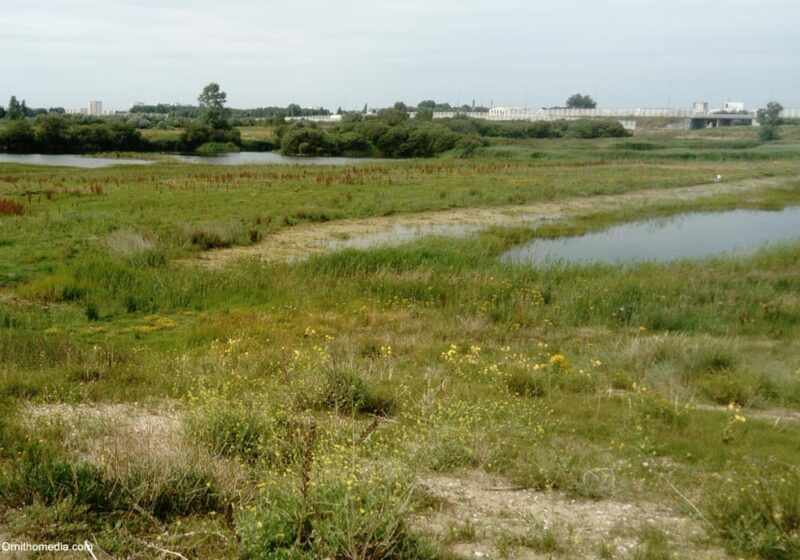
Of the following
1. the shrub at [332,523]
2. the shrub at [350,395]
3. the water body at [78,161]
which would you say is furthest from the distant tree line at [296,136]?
the shrub at [332,523]

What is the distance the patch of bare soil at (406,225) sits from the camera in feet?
65.3

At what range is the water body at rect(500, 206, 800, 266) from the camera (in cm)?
2155

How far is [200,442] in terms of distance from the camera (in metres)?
5.66

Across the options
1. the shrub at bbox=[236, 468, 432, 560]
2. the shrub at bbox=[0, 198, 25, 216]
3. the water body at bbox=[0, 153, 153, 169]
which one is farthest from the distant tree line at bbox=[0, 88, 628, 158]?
the shrub at bbox=[236, 468, 432, 560]

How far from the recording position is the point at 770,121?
8750 centimetres

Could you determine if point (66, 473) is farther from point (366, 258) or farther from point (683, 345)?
point (366, 258)

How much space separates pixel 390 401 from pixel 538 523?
297cm

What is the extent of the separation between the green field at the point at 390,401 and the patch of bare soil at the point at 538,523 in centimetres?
2

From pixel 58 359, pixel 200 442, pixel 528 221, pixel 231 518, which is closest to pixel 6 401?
pixel 58 359

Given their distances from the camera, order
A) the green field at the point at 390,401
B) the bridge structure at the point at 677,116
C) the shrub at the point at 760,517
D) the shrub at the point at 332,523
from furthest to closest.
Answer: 1. the bridge structure at the point at 677,116
2. the green field at the point at 390,401
3. the shrub at the point at 760,517
4. the shrub at the point at 332,523

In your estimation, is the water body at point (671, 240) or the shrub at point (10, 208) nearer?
the water body at point (671, 240)

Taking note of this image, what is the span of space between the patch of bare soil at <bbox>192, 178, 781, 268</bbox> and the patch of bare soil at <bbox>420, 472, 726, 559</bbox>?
525 inches

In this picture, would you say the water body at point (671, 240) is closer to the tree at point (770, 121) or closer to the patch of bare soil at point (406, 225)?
the patch of bare soil at point (406, 225)

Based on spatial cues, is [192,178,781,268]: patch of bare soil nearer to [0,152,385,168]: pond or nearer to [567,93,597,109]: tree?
[0,152,385,168]: pond
